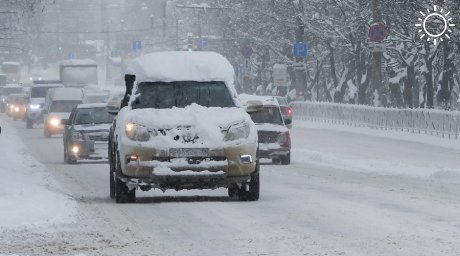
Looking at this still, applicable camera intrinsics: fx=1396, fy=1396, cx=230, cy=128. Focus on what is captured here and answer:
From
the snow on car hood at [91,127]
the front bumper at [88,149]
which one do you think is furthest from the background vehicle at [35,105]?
the front bumper at [88,149]

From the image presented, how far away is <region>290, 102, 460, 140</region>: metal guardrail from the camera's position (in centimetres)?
4756

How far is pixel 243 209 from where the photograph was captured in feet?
54.3

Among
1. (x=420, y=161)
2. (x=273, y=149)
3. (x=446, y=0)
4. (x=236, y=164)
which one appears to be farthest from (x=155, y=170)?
(x=446, y=0)

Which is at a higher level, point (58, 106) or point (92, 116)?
point (92, 116)

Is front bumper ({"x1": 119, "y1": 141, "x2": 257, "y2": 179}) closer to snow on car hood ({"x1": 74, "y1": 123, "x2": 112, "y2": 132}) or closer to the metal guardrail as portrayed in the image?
snow on car hood ({"x1": 74, "y1": 123, "x2": 112, "y2": 132})

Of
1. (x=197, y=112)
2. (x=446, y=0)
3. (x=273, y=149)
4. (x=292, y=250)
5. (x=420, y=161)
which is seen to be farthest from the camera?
(x=446, y=0)

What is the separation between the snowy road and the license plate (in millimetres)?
616

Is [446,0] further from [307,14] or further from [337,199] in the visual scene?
[337,199]

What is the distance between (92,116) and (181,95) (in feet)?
47.9

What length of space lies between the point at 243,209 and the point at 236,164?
3.47ft

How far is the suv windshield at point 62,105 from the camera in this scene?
5188 centimetres

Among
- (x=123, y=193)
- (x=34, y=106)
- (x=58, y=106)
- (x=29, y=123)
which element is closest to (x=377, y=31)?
(x=58, y=106)

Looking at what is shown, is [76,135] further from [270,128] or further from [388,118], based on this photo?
[388,118]

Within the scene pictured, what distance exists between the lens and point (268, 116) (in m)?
31.1
